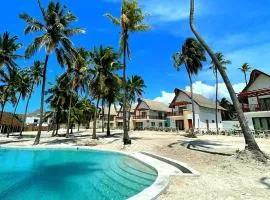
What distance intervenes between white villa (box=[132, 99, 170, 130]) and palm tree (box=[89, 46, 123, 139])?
3297 cm

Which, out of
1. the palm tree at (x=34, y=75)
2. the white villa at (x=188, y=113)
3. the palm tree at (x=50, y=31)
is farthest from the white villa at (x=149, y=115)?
the palm tree at (x=50, y=31)

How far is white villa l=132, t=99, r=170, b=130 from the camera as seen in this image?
228 feet

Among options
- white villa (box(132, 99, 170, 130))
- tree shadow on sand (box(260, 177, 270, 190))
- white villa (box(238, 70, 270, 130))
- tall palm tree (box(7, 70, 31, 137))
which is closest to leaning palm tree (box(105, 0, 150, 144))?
tree shadow on sand (box(260, 177, 270, 190))

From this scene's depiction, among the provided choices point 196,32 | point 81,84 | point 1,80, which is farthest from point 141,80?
point 196,32

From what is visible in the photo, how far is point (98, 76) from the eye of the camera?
36406mm

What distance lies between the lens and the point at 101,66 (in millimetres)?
36906

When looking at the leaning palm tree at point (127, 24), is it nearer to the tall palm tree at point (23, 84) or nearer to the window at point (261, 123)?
the window at point (261, 123)

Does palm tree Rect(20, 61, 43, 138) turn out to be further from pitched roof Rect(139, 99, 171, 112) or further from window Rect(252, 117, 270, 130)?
window Rect(252, 117, 270, 130)

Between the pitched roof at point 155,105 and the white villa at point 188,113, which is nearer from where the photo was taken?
the white villa at point 188,113

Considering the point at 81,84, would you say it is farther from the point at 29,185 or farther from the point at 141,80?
the point at 29,185

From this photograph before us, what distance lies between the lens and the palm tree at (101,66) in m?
36.5

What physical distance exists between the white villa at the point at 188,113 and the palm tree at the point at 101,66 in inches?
925

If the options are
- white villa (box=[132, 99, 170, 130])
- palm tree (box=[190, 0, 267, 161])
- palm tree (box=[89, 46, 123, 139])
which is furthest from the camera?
white villa (box=[132, 99, 170, 130])

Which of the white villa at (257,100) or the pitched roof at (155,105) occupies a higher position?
the pitched roof at (155,105)
